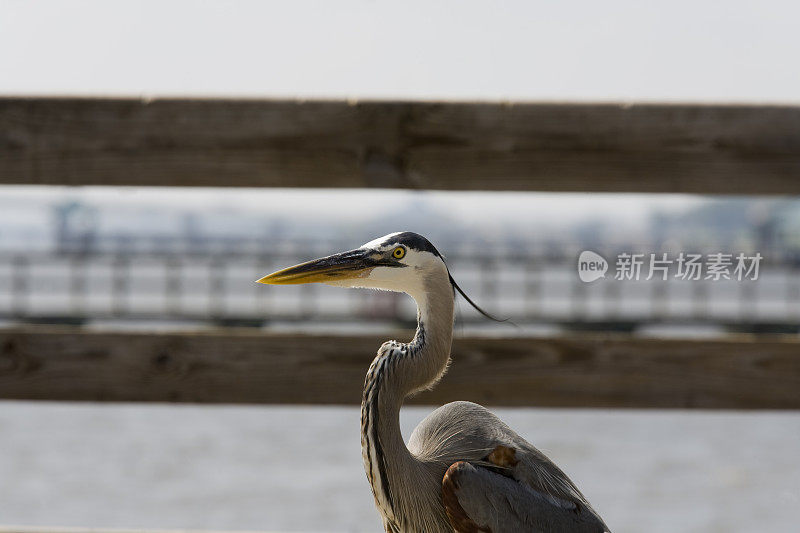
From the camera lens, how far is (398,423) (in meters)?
1.92

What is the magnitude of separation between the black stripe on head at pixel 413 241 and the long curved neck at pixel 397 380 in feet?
0.23

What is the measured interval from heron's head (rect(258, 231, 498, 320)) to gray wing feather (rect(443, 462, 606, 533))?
361mm

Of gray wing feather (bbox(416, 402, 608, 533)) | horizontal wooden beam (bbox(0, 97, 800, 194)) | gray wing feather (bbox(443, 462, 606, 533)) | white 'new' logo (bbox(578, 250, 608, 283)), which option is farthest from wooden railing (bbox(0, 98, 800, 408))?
gray wing feather (bbox(443, 462, 606, 533))

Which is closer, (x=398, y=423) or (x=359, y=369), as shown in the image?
(x=398, y=423)

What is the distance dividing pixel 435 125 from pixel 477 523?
1.22 m

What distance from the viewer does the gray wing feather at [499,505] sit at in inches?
73.9

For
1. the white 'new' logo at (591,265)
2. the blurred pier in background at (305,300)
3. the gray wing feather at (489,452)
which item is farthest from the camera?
the blurred pier in background at (305,300)

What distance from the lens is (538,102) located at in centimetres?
262

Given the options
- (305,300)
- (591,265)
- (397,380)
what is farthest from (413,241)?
(305,300)

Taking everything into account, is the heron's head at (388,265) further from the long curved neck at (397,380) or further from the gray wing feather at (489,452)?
the gray wing feather at (489,452)

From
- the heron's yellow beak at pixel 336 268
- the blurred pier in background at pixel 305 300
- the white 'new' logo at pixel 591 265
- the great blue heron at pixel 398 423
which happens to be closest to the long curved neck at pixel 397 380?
the great blue heron at pixel 398 423

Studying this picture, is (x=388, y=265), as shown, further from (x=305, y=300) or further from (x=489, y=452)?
(x=305, y=300)

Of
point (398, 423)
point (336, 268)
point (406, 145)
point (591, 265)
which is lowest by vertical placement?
point (398, 423)

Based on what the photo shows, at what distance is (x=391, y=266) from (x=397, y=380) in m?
0.24
